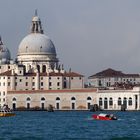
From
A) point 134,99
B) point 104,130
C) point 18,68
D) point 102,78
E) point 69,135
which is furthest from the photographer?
point 102,78

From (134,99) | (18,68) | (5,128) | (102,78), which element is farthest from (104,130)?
(102,78)

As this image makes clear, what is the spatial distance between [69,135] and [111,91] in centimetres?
7633

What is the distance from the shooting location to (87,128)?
68.6 m

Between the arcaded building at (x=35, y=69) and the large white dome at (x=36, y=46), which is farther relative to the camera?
the large white dome at (x=36, y=46)

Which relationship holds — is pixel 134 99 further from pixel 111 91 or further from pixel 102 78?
pixel 102 78

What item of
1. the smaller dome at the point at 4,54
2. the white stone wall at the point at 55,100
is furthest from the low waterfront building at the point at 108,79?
the white stone wall at the point at 55,100

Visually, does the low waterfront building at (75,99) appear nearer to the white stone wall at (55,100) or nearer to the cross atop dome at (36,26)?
the white stone wall at (55,100)

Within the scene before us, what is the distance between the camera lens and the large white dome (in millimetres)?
153125

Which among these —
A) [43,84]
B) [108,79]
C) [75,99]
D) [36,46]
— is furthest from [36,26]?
[108,79]

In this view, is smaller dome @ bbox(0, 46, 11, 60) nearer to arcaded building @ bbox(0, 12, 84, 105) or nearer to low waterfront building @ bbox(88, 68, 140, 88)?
arcaded building @ bbox(0, 12, 84, 105)

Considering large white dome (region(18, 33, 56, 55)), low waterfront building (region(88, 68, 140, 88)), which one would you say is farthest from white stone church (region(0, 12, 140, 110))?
low waterfront building (region(88, 68, 140, 88))

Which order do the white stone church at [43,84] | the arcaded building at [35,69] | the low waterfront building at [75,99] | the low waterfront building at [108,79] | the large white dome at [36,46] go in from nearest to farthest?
the low waterfront building at [75,99], the white stone church at [43,84], the arcaded building at [35,69], the large white dome at [36,46], the low waterfront building at [108,79]

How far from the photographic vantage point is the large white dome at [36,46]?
502ft

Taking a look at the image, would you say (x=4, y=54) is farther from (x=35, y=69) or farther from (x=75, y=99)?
(x=75, y=99)
